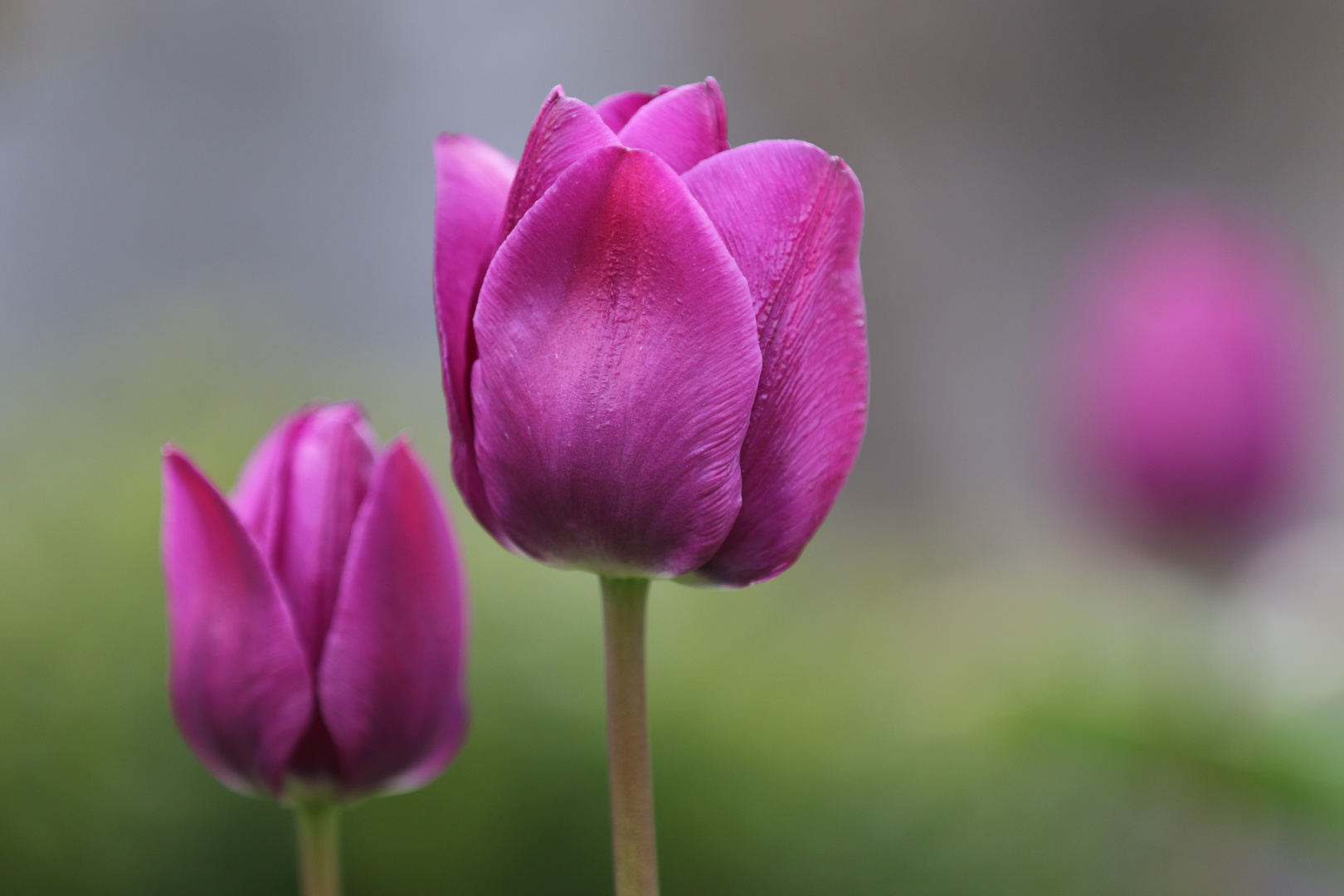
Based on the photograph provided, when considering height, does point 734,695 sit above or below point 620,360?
below

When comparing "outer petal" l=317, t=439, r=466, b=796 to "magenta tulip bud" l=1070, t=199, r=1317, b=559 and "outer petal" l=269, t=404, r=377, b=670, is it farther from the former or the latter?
"magenta tulip bud" l=1070, t=199, r=1317, b=559

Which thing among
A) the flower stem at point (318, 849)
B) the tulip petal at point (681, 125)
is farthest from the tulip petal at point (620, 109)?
the flower stem at point (318, 849)

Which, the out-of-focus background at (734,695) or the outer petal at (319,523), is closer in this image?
the outer petal at (319,523)

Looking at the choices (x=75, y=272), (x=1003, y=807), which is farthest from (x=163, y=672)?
(x=75, y=272)

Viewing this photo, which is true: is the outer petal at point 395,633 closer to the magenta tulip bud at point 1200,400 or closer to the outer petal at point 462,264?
the outer petal at point 462,264

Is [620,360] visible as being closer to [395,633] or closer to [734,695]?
[395,633]

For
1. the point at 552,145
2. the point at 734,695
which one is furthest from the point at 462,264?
the point at 734,695

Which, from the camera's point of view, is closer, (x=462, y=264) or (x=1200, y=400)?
(x=462, y=264)
